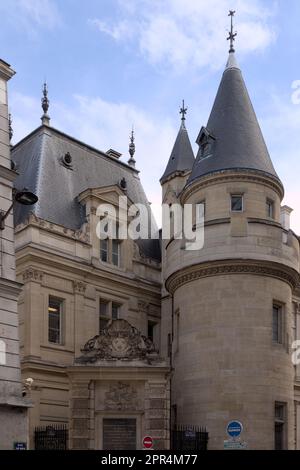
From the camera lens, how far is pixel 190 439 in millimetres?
27609

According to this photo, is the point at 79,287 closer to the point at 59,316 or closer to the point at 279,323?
the point at 59,316

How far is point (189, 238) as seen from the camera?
30734 mm

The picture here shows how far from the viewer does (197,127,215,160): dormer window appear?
3193 centimetres

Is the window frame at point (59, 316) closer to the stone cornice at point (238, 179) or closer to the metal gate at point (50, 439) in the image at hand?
the metal gate at point (50, 439)

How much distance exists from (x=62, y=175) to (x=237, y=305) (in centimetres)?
1268

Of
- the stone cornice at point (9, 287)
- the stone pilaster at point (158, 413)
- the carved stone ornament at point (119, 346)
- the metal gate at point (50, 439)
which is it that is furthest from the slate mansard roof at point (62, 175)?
the stone cornice at point (9, 287)

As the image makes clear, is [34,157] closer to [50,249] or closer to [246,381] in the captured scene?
[50,249]

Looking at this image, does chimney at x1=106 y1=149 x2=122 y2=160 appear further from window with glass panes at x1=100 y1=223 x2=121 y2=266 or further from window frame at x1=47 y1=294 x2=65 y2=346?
window frame at x1=47 y1=294 x2=65 y2=346

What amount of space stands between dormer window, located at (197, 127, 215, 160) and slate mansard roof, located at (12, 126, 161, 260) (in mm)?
7096

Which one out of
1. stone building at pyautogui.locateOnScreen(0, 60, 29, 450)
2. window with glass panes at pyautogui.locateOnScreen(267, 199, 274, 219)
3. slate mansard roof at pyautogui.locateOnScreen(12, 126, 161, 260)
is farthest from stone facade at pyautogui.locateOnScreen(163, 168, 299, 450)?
stone building at pyautogui.locateOnScreen(0, 60, 29, 450)

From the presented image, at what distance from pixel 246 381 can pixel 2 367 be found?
40.8 ft

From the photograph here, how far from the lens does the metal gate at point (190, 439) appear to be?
89.7 ft

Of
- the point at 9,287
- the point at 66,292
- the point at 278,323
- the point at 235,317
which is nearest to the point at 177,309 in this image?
the point at 235,317

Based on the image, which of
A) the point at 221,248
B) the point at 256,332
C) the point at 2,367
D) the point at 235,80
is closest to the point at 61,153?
the point at 235,80
